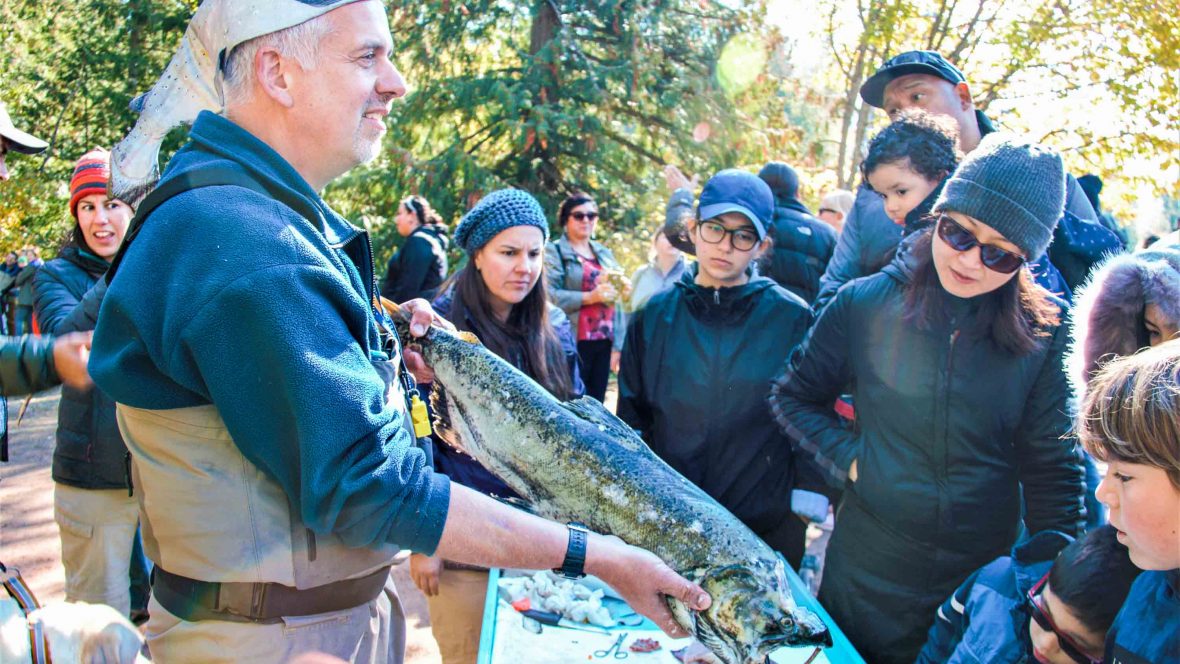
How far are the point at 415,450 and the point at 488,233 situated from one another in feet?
6.48

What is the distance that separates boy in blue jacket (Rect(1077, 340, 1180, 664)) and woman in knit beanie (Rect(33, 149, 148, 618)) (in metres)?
3.54

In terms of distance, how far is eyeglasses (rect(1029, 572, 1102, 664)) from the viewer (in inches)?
75.1

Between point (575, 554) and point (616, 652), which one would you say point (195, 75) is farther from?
point (616, 652)

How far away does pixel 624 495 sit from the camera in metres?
1.95

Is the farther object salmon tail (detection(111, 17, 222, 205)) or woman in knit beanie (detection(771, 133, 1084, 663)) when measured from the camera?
woman in knit beanie (detection(771, 133, 1084, 663))

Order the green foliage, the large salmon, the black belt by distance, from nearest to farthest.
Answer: the black belt, the large salmon, the green foliage

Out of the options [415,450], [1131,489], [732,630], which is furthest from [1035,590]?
[415,450]

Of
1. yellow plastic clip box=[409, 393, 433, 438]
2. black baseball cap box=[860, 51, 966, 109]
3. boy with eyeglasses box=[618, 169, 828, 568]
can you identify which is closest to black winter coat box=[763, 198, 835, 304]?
black baseball cap box=[860, 51, 966, 109]

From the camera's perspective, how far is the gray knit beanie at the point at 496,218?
3.41m

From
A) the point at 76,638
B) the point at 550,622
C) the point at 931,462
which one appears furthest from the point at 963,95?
the point at 76,638

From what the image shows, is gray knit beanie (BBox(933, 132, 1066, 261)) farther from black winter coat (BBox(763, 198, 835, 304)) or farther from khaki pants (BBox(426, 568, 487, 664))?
black winter coat (BBox(763, 198, 835, 304))

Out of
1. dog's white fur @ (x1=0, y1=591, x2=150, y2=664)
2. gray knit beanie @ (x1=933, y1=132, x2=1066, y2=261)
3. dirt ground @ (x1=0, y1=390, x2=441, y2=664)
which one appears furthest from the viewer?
dirt ground @ (x1=0, y1=390, x2=441, y2=664)

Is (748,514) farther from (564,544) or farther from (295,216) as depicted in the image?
(295,216)

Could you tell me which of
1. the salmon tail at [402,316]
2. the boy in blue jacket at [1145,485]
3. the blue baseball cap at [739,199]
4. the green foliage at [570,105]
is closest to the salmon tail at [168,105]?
the salmon tail at [402,316]
